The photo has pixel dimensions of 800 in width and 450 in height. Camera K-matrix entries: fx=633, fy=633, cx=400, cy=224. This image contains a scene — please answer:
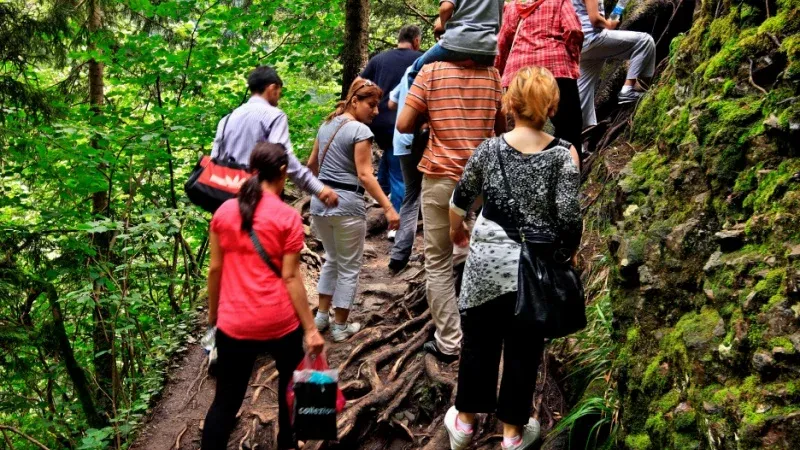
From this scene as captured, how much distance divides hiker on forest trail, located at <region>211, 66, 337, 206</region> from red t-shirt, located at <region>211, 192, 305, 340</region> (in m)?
1.03

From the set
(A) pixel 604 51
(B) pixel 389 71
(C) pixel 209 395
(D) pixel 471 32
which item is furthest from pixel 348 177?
(A) pixel 604 51

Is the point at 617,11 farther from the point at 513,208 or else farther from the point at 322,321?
the point at 322,321

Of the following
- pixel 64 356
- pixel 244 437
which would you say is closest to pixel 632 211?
pixel 244 437

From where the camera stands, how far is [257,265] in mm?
3596

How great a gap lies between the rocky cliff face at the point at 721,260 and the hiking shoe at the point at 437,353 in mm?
1497

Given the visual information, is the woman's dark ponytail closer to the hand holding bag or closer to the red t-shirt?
the red t-shirt

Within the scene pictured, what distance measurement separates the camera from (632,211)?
3881 mm

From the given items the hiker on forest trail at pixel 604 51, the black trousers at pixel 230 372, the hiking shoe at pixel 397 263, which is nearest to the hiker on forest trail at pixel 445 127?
the black trousers at pixel 230 372

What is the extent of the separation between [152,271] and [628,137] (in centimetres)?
707

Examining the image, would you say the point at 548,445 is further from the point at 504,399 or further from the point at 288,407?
the point at 288,407

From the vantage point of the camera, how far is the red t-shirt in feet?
11.7

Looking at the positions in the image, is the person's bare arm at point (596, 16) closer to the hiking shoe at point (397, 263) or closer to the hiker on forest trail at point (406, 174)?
the hiker on forest trail at point (406, 174)

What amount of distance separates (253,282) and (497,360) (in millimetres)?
1433

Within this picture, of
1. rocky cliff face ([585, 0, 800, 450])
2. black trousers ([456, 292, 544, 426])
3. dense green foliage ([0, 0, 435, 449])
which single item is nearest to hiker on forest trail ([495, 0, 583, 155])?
rocky cliff face ([585, 0, 800, 450])
